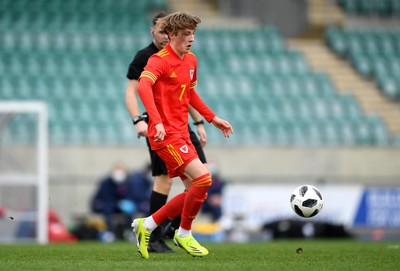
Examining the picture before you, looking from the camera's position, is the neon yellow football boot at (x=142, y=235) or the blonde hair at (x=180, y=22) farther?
the neon yellow football boot at (x=142, y=235)

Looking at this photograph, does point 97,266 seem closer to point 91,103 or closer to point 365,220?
point 365,220

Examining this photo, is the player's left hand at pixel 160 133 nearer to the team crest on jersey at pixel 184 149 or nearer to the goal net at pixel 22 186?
the team crest on jersey at pixel 184 149

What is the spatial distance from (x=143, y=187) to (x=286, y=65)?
6.53m

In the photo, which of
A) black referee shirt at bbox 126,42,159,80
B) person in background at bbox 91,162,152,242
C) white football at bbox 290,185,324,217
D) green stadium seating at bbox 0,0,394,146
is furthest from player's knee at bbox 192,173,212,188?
green stadium seating at bbox 0,0,394,146

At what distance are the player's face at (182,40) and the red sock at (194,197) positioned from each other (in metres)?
1.07

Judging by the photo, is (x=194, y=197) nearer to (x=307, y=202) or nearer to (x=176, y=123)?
(x=176, y=123)

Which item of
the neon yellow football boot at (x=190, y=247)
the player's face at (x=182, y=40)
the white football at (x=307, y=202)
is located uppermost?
the player's face at (x=182, y=40)

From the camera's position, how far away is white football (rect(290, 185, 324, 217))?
8.66m

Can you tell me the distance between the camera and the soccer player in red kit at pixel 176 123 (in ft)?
25.1

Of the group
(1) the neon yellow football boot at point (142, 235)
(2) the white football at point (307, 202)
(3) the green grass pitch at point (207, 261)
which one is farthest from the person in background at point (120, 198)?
(1) the neon yellow football boot at point (142, 235)

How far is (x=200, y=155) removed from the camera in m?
8.51

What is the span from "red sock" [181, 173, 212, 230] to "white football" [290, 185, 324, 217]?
4.17ft

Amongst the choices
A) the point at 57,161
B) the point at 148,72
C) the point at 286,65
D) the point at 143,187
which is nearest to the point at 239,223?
the point at 143,187

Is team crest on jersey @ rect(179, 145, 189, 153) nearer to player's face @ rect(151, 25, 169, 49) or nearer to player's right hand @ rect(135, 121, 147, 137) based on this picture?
player's right hand @ rect(135, 121, 147, 137)
